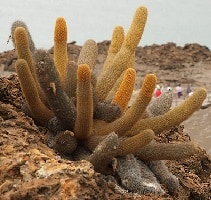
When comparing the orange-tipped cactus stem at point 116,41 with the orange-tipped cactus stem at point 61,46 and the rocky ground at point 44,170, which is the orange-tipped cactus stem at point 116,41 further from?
the rocky ground at point 44,170

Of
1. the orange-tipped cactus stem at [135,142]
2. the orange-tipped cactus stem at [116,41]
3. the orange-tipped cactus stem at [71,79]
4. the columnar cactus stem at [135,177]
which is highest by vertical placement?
the orange-tipped cactus stem at [116,41]

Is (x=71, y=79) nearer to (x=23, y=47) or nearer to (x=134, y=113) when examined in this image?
(x=23, y=47)

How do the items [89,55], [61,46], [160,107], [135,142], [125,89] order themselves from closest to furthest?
[135,142] → [125,89] → [61,46] → [160,107] → [89,55]

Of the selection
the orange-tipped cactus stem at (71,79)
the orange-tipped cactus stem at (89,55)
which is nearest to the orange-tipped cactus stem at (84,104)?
the orange-tipped cactus stem at (71,79)

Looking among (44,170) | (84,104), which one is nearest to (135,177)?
(84,104)

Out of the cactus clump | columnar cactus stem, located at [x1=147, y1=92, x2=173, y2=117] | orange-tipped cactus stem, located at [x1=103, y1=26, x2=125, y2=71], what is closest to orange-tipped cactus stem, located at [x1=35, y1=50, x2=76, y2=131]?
the cactus clump

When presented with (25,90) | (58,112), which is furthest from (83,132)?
(25,90)
